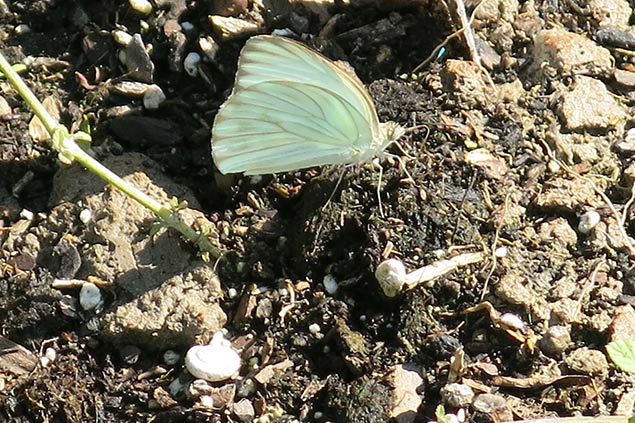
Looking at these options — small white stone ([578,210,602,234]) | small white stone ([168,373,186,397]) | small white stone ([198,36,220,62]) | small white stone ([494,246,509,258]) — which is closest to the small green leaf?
small white stone ([494,246,509,258])

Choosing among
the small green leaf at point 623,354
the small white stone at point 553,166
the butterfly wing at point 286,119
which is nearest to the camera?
the small green leaf at point 623,354

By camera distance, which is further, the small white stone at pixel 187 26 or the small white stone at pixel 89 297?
the small white stone at pixel 187 26

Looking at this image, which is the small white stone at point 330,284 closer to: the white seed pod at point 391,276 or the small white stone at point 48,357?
the white seed pod at point 391,276

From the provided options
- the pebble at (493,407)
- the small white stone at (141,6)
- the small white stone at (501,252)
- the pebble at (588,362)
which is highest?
the small white stone at (141,6)

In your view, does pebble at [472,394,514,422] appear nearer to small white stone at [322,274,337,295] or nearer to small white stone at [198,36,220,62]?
small white stone at [322,274,337,295]

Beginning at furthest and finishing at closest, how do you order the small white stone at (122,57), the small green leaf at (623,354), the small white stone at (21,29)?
1. the small white stone at (21,29)
2. the small white stone at (122,57)
3. the small green leaf at (623,354)

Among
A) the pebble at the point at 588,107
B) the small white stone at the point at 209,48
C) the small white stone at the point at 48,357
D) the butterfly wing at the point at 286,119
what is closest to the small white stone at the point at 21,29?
the small white stone at the point at 209,48

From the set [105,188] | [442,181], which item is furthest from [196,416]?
[442,181]
